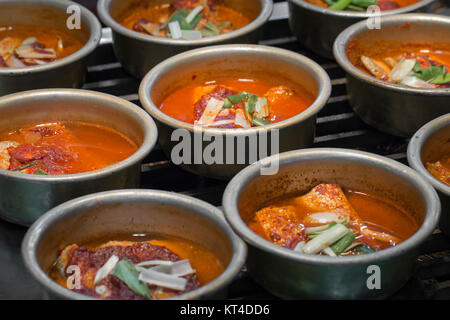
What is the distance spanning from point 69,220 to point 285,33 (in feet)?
6.74

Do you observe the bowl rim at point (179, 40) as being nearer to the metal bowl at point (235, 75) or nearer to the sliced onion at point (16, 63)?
the metal bowl at point (235, 75)

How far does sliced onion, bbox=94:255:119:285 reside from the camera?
2166 mm

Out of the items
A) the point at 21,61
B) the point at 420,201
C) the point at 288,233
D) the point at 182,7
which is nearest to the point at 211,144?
the point at 288,233

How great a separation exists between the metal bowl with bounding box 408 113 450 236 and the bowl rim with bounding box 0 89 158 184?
3.03 feet

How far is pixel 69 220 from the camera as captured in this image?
232 cm

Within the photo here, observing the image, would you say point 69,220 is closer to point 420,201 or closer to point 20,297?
point 20,297

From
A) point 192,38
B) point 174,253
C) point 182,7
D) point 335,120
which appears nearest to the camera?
point 174,253

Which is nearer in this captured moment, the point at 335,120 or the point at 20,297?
the point at 20,297

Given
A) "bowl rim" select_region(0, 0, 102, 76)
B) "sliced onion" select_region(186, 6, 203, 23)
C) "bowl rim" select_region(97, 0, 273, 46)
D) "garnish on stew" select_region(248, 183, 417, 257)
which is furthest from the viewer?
"sliced onion" select_region(186, 6, 203, 23)

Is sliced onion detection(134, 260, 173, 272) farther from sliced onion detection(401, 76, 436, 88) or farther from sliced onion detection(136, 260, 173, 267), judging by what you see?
sliced onion detection(401, 76, 436, 88)

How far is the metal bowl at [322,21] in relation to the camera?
3.57 m

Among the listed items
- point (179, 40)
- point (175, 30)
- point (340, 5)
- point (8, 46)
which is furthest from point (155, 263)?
point (340, 5)

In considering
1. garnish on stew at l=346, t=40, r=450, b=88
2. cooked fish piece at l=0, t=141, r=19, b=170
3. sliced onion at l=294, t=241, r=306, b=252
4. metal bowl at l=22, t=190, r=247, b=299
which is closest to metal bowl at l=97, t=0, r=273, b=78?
garnish on stew at l=346, t=40, r=450, b=88

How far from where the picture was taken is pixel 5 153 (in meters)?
2.73
